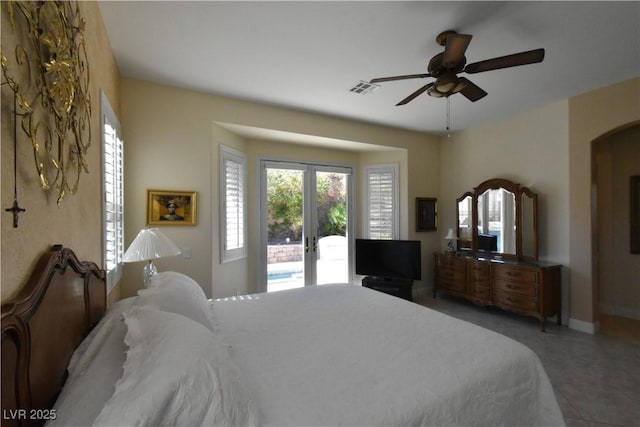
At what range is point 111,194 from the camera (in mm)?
2137

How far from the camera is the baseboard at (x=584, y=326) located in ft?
10.9

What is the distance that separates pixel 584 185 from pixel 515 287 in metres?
1.45

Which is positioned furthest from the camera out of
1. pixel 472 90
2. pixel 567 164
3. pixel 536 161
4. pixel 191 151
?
Answer: pixel 536 161

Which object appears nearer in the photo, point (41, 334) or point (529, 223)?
point (41, 334)

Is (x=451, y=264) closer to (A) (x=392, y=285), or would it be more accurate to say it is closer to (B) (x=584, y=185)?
(A) (x=392, y=285)

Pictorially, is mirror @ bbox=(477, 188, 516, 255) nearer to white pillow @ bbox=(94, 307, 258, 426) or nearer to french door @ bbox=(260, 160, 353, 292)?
french door @ bbox=(260, 160, 353, 292)

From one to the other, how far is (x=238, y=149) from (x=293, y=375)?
3169 mm

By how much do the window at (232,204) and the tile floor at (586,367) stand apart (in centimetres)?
325

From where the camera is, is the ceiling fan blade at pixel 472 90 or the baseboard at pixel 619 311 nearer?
the ceiling fan blade at pixel 472 90

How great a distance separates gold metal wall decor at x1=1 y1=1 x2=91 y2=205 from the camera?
34.4 inches

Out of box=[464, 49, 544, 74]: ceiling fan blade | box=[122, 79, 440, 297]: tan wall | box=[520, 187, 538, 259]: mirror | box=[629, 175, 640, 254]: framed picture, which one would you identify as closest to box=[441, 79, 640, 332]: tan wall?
box=[520, 187, 538, 259]: mirror

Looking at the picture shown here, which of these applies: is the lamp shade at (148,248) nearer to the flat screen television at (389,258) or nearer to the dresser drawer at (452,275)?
the flat screen television at (389,258)

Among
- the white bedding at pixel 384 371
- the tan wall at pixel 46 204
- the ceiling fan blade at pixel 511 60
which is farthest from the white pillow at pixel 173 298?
the ceiling fan blade at pixel 511 60

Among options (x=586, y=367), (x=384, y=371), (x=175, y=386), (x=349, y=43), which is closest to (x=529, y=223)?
(x=586, y=367)
